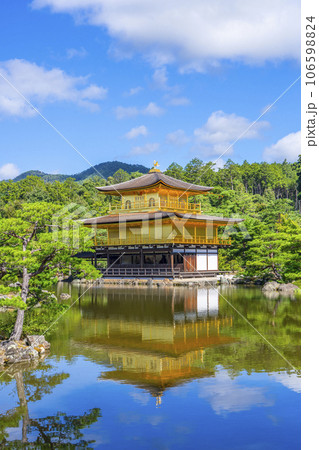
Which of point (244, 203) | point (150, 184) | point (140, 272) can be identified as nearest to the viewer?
point (140, 272)

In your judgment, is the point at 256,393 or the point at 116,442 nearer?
the point at 116,442

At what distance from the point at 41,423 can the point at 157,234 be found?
31.4 meters

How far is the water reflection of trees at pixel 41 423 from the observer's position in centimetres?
782

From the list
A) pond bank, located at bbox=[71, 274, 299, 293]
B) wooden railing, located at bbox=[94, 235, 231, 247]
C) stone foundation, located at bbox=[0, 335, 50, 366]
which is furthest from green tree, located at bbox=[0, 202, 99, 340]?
wooden railing, located at bbox=[94, 235, 231, 247]

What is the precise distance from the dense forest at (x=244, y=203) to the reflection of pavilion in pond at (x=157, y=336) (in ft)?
19.8

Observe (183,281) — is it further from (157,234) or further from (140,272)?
(157,234)

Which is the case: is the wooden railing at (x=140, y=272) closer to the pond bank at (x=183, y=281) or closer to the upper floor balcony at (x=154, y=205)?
the pond bank at (x=183, y=281)

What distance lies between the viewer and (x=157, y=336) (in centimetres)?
1588

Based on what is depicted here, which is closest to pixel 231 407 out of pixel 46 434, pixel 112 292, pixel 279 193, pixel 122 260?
pixel 46 434

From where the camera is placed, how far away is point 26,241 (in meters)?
13.8

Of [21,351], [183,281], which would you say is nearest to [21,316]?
[21,351]

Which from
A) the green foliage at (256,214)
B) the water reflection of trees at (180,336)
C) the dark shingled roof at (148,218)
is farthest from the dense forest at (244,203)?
A: the water reflection of trees at (180,336)
